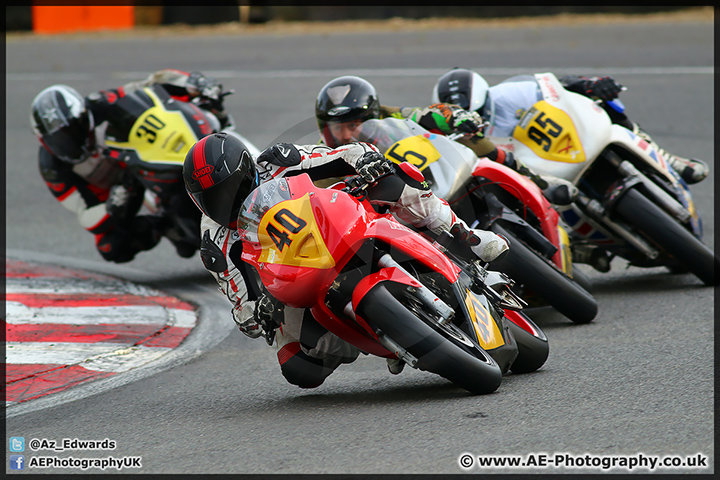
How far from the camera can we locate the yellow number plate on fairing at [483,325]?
4.40 meters

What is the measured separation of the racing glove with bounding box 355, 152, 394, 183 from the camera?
14.6 feet

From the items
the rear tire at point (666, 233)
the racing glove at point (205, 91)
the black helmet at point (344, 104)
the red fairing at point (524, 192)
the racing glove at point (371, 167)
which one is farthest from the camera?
the racing glove at point (205, 91)

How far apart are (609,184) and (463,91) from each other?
1.20 metres

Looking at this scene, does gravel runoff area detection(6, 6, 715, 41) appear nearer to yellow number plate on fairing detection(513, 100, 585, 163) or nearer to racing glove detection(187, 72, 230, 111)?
racing glove detection(187, 72, 230, 111)

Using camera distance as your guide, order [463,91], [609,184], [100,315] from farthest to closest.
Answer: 1. [100,315]
2. [463,91]
3. [609,184]

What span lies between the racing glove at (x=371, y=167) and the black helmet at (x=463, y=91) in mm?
2122

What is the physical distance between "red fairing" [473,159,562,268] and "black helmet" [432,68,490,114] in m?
Result: 0.85

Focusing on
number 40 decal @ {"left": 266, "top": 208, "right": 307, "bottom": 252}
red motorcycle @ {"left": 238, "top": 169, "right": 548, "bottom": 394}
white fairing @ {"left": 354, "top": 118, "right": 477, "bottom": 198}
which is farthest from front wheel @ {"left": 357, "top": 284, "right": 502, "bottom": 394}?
white fairing @ {"left": 354, "top": 118, "right": 477, "bottom": 198}

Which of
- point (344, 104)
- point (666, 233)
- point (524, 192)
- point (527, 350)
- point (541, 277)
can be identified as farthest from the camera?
point (666, 233)

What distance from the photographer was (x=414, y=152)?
546 cm

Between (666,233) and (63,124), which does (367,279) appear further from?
(63,124)

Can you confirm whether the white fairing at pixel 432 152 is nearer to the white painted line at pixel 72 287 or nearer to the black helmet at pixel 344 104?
the black helmet at pixel 344 104

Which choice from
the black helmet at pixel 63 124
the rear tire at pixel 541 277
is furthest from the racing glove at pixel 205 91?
the rear tire at pixel 541 277

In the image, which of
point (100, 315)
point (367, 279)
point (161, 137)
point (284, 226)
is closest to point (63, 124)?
point (161, 137)
